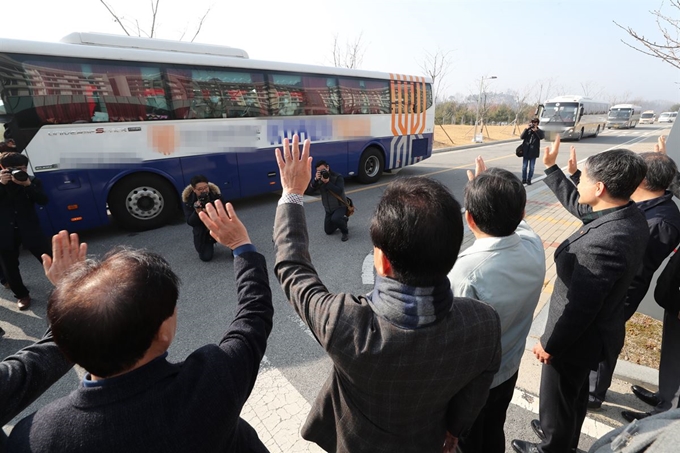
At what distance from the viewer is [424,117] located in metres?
11.0

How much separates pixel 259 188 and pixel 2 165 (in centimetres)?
431

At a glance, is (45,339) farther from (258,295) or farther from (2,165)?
(2,165)

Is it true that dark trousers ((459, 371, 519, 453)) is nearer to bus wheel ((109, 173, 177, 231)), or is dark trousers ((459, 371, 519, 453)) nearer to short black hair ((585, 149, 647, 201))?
short black hair ((585, 149, 647, 201))

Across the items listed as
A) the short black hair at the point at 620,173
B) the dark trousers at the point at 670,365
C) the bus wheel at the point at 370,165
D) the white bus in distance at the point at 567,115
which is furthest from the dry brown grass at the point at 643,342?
the white bus in distance at the point at 567,115

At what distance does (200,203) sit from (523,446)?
4.18 metres

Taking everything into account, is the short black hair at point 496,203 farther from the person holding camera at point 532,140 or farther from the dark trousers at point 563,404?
the person holding camera at point 532,140

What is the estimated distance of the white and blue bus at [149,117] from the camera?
4.93m

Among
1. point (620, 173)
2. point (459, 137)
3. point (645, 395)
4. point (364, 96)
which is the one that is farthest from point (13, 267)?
point (459, 137)

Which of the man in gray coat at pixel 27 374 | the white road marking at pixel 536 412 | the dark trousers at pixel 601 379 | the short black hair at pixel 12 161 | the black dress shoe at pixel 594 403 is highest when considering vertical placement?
the short black hair at pixel 12 161

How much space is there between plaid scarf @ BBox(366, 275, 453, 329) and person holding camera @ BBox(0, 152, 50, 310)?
4251 mm

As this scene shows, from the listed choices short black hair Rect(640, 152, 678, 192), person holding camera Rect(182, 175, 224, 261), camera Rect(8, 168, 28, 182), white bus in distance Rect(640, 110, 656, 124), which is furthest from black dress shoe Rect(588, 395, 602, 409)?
white bus in distance Rect(640, 110, 656, 124)

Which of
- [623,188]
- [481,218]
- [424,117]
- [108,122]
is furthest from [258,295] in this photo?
[424,117]

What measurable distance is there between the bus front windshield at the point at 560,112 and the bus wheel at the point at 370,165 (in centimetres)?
1885

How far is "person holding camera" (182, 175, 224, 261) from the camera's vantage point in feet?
15.3
